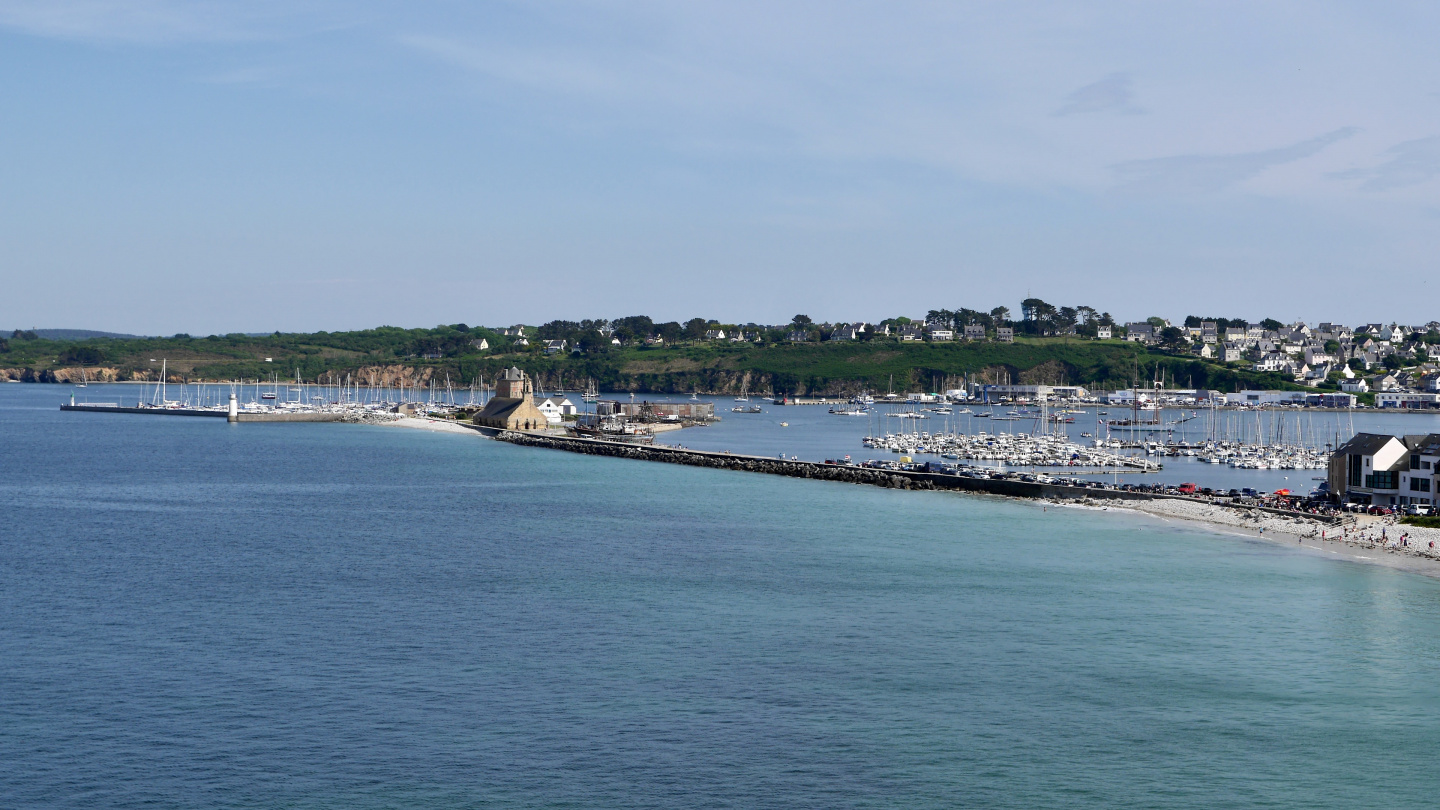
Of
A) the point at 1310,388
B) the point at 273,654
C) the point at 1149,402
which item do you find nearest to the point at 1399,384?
the point at 1310,388

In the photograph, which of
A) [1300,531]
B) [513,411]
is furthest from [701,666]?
[513,411]

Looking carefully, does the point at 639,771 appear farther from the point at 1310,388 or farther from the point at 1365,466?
the point at 1310,388

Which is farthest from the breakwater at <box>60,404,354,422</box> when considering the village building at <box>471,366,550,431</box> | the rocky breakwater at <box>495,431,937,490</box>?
the rocky breakwater at <box>495,431,937,490</box>

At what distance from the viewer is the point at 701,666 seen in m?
27.1

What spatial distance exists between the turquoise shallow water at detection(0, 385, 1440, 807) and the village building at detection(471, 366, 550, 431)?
58041mm

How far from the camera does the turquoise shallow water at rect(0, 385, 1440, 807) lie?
817 inches

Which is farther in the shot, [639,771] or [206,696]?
[206,696]

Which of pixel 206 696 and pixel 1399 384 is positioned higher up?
pixel 1399 384

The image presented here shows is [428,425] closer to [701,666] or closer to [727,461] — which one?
[727,461]

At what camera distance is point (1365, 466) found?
2046 inches

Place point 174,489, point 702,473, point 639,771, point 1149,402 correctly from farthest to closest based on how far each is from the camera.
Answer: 1. point 1149,402
2. point 702,473
3. point 174,489
4. point 639,771

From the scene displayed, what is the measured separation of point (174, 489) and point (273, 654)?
130 feet

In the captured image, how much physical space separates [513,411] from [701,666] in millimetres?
84591

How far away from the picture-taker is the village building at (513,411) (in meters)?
109
